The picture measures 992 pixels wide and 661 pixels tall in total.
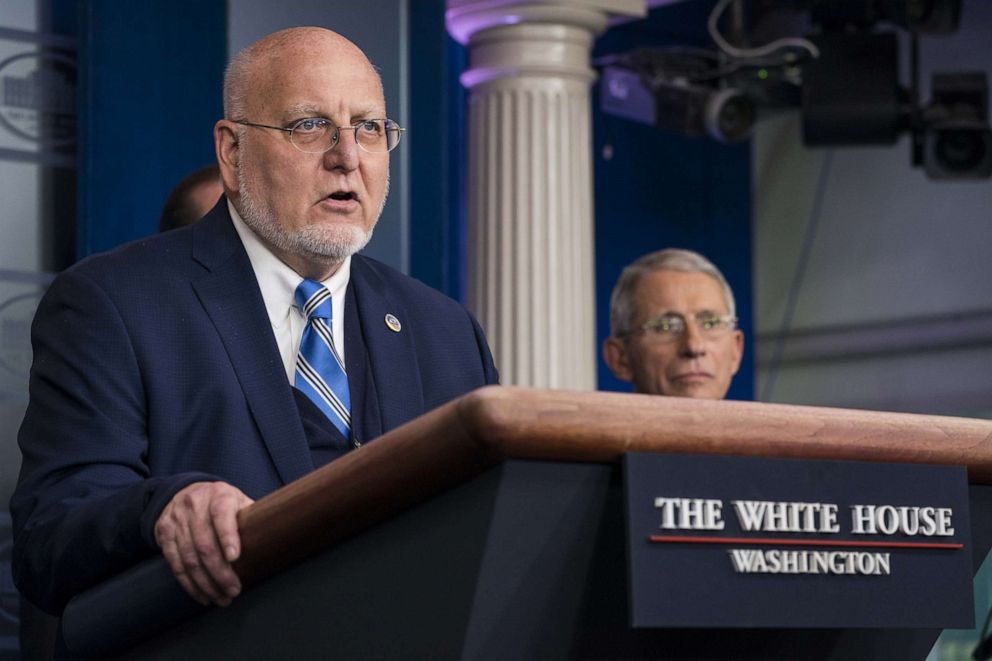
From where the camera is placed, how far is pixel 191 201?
2.88 metres

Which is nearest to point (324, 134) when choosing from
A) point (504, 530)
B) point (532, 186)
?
point (504, 530)

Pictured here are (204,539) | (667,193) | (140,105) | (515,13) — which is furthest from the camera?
(667,193)

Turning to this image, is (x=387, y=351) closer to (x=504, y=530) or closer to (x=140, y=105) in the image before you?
(x=504, y=530)

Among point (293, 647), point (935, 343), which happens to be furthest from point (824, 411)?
point (935, 343)

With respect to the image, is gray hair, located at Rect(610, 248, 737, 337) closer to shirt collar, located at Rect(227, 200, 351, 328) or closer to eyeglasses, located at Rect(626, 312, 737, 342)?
eyeglasses, located at Rect(626, 312, 737, 342)

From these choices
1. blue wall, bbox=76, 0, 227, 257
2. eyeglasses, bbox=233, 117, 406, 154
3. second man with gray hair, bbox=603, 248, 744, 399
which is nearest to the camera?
eyeglasses, bbox=233, 117, 406, 154

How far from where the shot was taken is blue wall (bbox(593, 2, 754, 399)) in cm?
704

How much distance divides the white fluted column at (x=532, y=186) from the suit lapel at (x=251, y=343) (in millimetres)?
3386

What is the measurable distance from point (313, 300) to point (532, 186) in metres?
3.50

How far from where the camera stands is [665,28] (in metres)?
7.28

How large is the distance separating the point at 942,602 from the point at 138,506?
58 cm

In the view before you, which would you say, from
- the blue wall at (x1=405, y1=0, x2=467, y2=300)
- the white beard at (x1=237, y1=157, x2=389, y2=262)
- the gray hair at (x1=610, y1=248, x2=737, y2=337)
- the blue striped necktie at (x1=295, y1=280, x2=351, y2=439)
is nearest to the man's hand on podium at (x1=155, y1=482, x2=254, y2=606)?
the blue striped necktie at (x1=295, y1=280, x2=351, y2=439)

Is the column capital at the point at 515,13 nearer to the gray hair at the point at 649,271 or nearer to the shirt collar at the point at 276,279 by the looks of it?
the gray hair at the point at 649,271

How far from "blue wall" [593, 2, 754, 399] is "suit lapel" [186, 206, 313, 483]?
5138 millimetres
